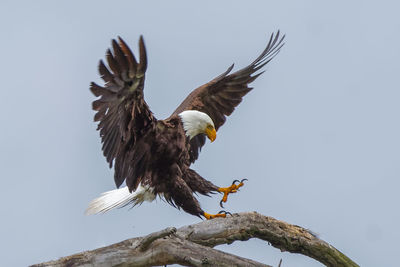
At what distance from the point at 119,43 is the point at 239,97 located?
3.22m

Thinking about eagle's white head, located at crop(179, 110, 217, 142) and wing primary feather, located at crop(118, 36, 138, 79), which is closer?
Answer: wing primary feather, located at crop(118, 36, 138, 79)

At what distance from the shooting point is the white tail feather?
7418 millimetres

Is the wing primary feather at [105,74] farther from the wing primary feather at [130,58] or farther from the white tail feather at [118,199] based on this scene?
the white tail feather at [118,199]

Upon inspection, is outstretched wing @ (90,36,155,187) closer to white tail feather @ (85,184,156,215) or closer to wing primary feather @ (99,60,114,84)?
wing primary feather @ (99,60,114,84)

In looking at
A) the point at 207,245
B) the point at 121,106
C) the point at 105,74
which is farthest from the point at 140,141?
the point at 207,245

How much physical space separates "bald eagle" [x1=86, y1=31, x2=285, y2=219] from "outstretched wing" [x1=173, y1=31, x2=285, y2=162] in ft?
1.58

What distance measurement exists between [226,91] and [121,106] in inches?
104

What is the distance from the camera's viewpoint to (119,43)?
5.90 meters

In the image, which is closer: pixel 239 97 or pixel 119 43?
pixel 119 43

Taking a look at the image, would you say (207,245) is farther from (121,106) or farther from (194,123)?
(194,123)

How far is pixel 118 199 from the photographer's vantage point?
7.67 metres

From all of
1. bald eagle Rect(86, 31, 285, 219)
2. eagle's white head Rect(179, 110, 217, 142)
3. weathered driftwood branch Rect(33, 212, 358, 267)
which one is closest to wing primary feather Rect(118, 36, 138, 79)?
bald eagle Rect(86, 31, 285, 219)

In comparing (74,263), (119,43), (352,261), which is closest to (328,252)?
(352,261)

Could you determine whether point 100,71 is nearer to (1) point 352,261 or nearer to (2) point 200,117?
(2) point 200,117
